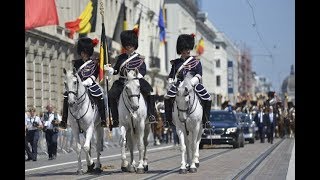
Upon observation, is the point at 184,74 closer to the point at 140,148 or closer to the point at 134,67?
the point at 134,67

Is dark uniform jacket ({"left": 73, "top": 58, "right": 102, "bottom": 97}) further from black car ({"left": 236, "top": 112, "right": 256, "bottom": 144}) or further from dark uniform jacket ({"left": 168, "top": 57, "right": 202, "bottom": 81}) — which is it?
black car ({"left": 236, "top": 112, "right": 256, "bottom": 144})

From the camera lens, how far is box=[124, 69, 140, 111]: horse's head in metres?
21.0

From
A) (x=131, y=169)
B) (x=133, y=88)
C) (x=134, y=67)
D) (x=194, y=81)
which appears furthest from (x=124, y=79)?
(x=131, y=169)

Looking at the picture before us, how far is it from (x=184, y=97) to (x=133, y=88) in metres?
1.04

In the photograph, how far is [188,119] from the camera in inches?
853

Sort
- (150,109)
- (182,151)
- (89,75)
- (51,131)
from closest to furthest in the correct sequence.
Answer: (182,151)
(89,75)
(150,109)
(51,131)

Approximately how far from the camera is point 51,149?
34062 millimetres

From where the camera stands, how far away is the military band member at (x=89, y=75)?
2152 centimetres

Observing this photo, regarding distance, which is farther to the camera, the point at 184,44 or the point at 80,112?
the point at 184,44

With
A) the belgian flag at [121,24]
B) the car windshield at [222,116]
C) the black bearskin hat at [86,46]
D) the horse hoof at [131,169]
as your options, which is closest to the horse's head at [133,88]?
the black bearskin hat at [86,46]

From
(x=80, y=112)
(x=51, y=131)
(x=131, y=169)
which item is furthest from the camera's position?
(x=51, y=131)
